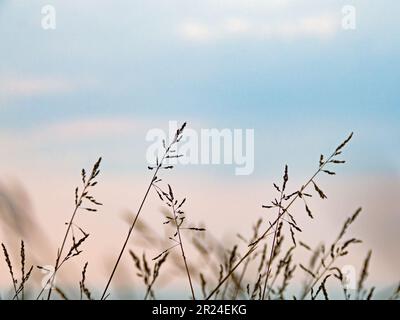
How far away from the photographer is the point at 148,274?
1.21m

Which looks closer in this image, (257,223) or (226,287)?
(226,287)

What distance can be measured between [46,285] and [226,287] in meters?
0.54
